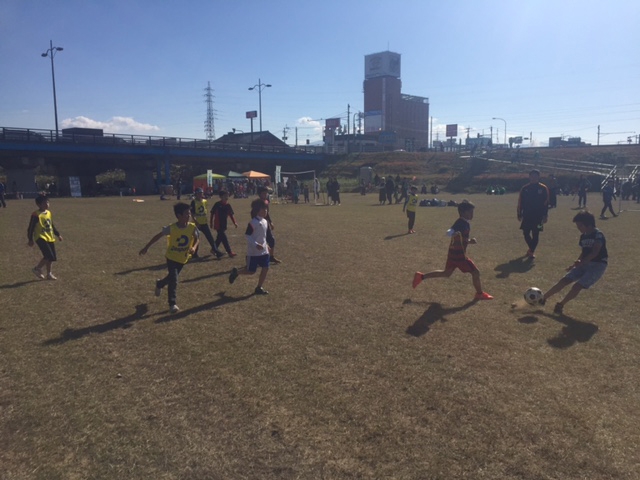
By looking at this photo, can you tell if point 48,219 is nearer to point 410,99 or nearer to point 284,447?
point 284,447

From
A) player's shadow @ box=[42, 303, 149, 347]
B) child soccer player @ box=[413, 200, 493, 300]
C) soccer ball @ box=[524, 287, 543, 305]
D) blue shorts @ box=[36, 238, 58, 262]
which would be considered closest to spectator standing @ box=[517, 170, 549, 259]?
child soccer player @ box=[413, 200, 493, 300]

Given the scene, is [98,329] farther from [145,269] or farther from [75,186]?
[75,186]

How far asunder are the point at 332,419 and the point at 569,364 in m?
2.72

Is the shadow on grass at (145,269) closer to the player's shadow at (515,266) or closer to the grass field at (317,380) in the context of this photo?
the grass field at (317,380)

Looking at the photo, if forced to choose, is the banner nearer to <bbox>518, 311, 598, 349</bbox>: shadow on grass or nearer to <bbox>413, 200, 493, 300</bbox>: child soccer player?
<bbox>413, 200, 493, 300</bbox>: child soccer player

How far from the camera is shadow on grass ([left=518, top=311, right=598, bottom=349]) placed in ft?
18.6

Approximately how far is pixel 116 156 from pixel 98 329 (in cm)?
4683

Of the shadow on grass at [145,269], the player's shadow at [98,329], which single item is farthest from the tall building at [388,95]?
the player's shadow at [98,329]

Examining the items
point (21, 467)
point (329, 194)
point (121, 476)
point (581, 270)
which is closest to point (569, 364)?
point (581, 270)

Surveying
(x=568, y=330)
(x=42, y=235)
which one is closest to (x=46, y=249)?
(x=42, y=235)

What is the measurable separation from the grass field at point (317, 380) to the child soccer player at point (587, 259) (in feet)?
1.65

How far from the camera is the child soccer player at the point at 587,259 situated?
258 inches

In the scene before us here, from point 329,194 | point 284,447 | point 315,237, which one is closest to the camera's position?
point 284,447

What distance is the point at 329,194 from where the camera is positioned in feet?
106
